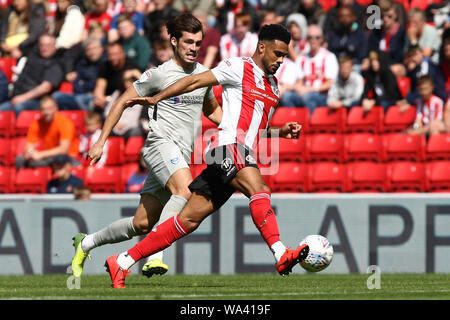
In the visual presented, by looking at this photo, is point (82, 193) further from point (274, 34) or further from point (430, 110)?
point (274, 34)

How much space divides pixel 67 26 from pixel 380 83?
5936 millimetres

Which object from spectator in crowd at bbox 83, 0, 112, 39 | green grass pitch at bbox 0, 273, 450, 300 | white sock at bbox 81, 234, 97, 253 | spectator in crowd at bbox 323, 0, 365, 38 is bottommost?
green grass pitch at bbox 0, 273, 450, 300

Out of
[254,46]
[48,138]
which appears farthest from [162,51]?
[48,138]

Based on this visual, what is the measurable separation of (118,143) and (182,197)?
6.21 metres

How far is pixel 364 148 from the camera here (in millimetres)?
14492

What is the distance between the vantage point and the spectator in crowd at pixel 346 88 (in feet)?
49.0

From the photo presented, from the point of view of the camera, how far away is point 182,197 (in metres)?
8.93

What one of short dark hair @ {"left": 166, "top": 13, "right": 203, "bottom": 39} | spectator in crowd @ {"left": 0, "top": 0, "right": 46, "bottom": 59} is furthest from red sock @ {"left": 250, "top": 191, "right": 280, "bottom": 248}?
spectator in crowd @ {"left": 0, "top": 0, "right": 46, "bottom": 59}

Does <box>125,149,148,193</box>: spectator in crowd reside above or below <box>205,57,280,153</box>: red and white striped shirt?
below

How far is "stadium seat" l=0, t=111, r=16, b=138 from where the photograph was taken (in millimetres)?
15977

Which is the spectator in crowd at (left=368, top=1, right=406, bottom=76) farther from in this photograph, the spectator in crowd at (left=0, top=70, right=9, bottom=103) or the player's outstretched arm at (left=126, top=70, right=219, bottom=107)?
the player's outstretched arm at (left=126, top=70, right=219, bottom=107)

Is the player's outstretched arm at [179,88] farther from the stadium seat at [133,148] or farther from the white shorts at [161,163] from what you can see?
the stadium seat at [133,148]

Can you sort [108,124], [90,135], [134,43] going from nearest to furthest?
[108,124], [90,135], [134,43]

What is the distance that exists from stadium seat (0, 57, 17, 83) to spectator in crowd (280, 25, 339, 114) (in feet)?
16.8
